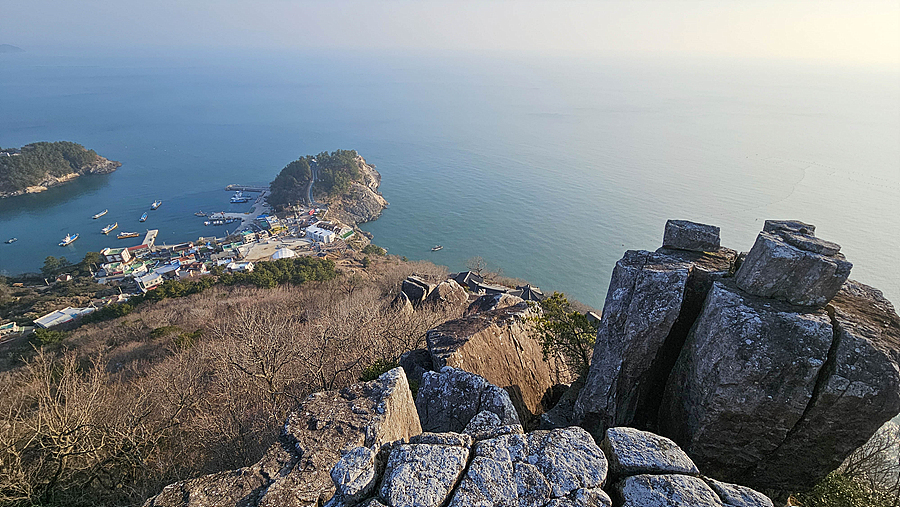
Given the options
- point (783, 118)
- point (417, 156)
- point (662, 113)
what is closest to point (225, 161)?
point (417, 156)

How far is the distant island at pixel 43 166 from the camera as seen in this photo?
81.2m

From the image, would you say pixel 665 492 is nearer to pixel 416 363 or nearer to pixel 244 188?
pixel 416 363

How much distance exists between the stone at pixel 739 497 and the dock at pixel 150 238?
74480mm

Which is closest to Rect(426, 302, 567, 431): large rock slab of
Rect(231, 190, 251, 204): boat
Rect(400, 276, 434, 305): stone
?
Rect(400, 276, 434, 305): stone

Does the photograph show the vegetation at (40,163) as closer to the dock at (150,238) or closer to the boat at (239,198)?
the dock at (150,238)

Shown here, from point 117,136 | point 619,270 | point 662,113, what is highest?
point 662,113

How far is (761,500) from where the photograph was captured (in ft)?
14.9

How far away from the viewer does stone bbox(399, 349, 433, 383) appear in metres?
12.4

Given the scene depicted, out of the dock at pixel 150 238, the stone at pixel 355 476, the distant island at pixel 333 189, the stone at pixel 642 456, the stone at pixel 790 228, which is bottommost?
the dock at pixel 150 238

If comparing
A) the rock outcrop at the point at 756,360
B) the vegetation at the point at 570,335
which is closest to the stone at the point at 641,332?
the rock outcrop at the point at 756,360

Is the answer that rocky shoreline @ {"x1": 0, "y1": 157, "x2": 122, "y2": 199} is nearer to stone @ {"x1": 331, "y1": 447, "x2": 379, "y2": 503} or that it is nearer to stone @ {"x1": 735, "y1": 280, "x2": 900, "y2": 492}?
stone @ {"x1": 331, "y1": 447, "x2": 379, "y2": 503}

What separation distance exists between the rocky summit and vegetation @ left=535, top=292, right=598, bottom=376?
229 cm

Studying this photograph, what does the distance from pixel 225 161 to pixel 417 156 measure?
5076cm

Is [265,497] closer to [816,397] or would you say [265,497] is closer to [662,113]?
[816,397]
